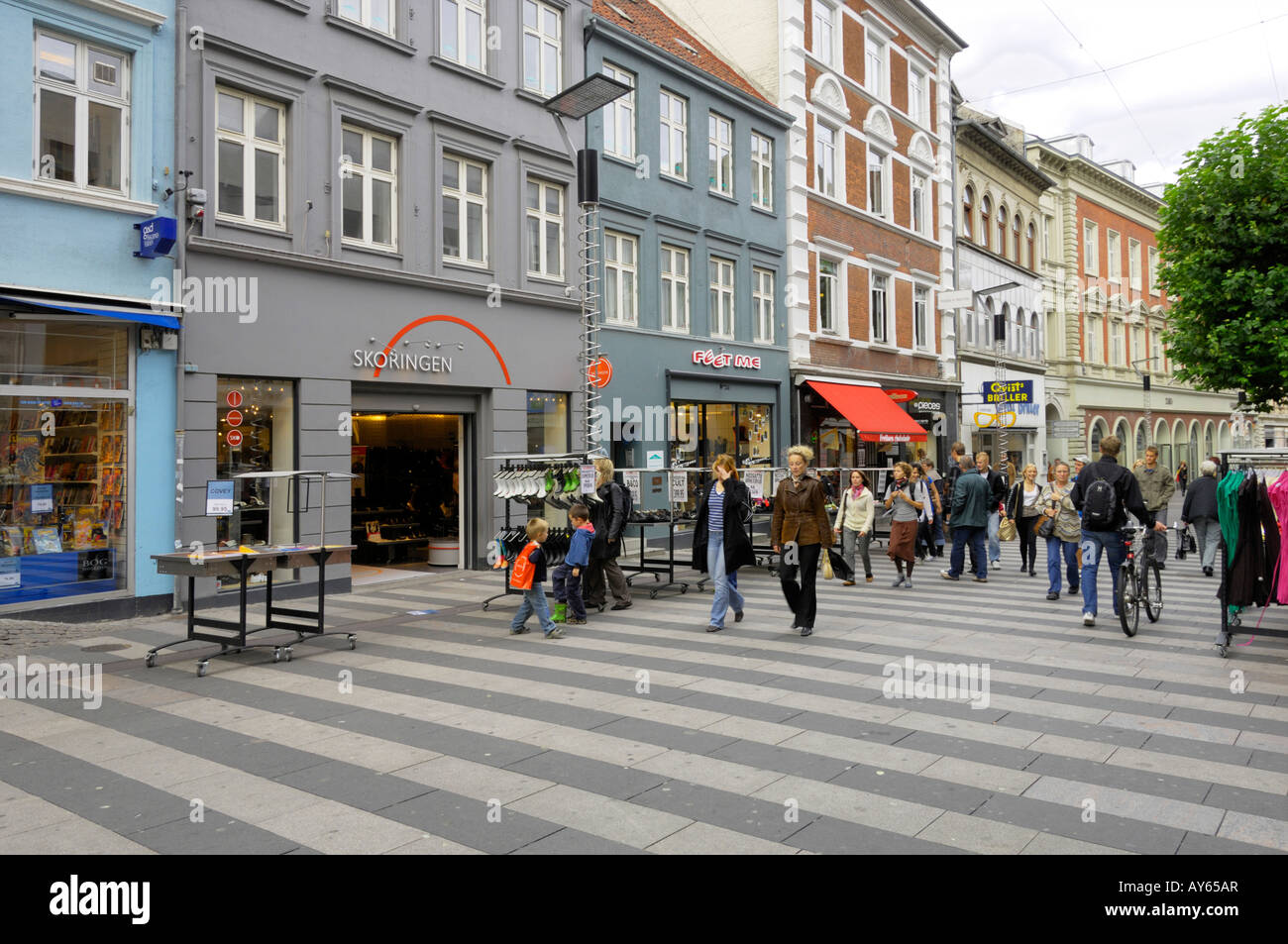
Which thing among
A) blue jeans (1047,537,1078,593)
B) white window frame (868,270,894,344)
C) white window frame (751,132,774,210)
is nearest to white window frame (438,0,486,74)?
white window frame (751,132,774,210)

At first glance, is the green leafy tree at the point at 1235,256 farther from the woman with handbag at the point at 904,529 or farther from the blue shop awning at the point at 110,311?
the blue shop awning at the point at 110,311

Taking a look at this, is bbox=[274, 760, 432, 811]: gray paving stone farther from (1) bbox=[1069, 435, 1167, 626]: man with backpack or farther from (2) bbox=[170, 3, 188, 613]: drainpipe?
(1) bbox=[1069, 435, 1167, 626]: man with backpack

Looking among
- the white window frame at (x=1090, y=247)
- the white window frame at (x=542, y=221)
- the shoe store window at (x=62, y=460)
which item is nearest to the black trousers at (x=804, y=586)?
the shoe store window at (x=62, y=460)

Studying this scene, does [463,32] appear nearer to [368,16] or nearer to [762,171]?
[368,16]

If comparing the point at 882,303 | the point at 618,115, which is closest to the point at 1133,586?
the point at 618,115

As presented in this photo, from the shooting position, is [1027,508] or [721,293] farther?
[721,293]

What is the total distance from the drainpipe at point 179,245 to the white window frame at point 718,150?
12472 mm

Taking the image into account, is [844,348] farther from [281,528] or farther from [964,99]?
[281,528]

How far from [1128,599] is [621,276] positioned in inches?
487

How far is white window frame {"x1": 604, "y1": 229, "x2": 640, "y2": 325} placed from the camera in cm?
1916

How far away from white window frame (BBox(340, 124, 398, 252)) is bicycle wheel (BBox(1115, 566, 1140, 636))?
11071 mm

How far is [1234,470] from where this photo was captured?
955 cm

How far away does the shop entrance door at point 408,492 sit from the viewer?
54.2ft
